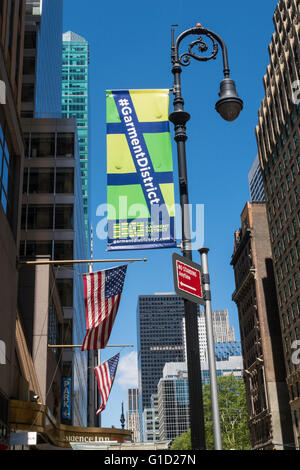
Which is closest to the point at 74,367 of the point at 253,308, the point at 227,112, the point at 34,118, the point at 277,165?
the point at 34,118

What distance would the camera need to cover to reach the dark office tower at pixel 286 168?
80000 millimetres

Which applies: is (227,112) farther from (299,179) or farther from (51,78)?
(299,179)

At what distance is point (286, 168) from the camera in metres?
84.2

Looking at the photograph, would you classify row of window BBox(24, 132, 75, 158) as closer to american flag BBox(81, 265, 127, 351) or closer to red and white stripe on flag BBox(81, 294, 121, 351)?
american flag BBox(81, 265, 127, 351)

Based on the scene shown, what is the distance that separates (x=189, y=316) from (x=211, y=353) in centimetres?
77

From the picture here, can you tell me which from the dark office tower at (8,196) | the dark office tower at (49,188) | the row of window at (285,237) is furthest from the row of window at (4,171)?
the row of window at (285,237)

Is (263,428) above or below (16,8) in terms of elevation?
below

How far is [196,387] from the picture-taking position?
32.1ft

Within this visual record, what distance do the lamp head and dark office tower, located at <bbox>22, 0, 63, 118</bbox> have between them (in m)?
44.9

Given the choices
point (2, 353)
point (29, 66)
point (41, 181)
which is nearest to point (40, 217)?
point (41, 181)

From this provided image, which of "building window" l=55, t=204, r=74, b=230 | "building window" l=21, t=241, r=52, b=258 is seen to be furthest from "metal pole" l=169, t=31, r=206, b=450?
"building window" l=55, t=204, r=74, b=230

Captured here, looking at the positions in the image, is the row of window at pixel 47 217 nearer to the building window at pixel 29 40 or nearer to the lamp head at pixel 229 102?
the building window at pixel 29 40

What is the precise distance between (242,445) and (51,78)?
73550 mm

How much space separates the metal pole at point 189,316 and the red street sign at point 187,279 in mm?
298
